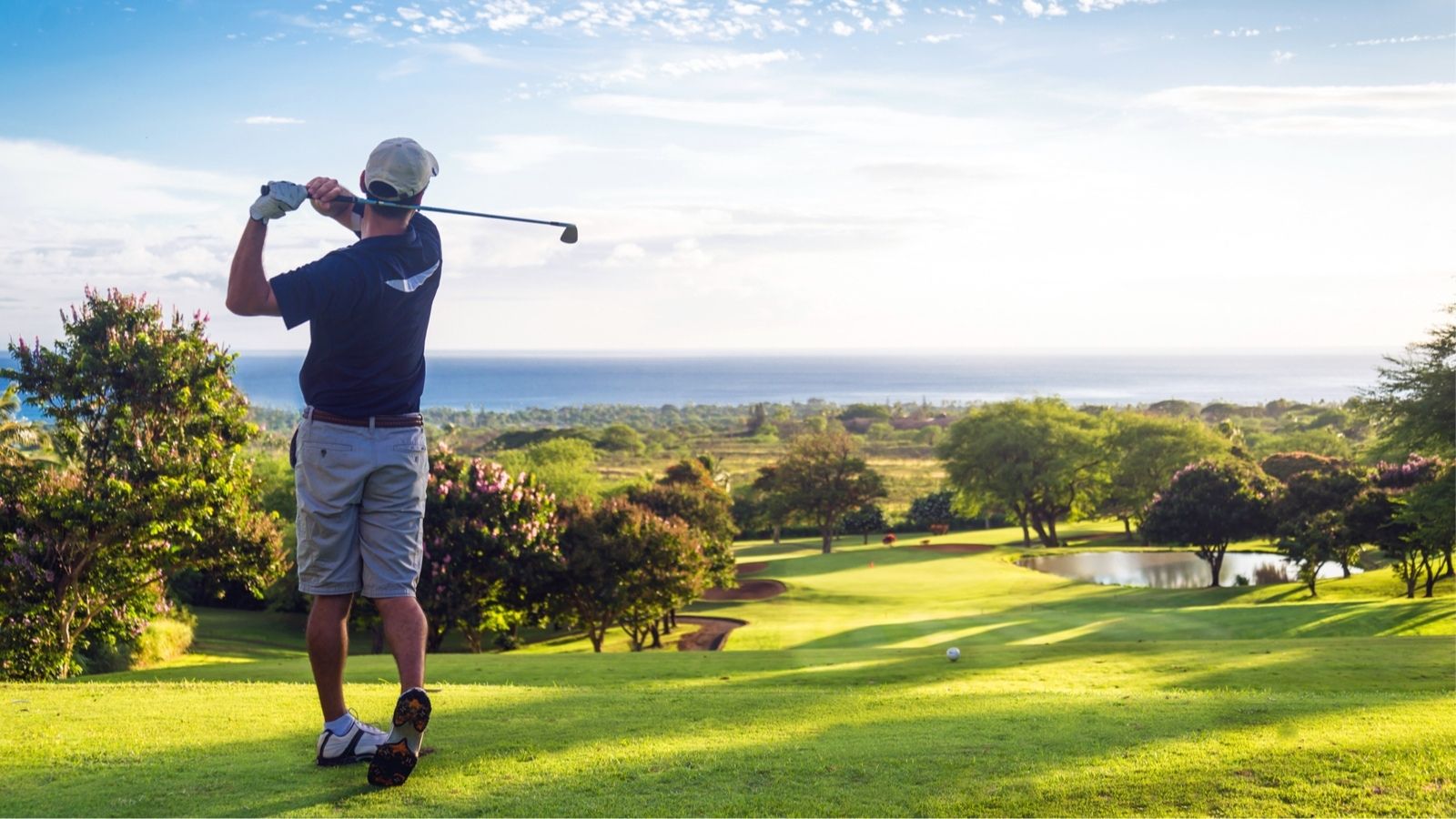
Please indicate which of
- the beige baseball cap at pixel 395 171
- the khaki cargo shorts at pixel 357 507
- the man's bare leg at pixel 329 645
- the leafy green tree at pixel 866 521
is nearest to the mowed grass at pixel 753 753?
the man's bare leg at pixel 329 645

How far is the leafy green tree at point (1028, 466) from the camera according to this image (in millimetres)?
59344

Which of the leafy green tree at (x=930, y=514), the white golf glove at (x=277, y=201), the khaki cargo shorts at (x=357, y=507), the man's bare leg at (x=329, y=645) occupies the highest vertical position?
the white golf glove at (x=277, y=201)

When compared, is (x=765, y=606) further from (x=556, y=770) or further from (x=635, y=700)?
(x=556, y=770)

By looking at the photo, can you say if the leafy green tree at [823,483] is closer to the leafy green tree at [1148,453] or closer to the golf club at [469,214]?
the leafy green tree at [1148,453]

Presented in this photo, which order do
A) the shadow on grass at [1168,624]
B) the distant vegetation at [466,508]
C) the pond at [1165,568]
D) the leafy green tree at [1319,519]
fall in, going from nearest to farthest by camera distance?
the distant vegetation at [466,508] < the shadow on grass at [1168,624] < the leafy green tree at [1319,519] < the pond at [1165,568]

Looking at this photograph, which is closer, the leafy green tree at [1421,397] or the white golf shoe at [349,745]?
the white golf shoe at [349,745]

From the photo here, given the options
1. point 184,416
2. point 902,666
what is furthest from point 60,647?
point 902,666

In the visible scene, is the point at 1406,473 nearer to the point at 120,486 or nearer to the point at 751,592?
the point at 751,592

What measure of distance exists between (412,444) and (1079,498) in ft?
200

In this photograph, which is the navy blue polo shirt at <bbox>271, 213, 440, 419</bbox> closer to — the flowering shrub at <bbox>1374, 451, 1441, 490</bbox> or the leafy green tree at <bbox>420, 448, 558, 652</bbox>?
the leafy green tree at <bbox>420, 448, 558, 652</bbox>

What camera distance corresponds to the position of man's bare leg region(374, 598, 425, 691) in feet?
17.5

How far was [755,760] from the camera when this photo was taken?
19.1ft

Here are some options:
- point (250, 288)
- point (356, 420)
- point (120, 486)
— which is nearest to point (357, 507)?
point (356, 420)

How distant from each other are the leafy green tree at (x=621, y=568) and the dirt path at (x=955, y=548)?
2710 centimetres
